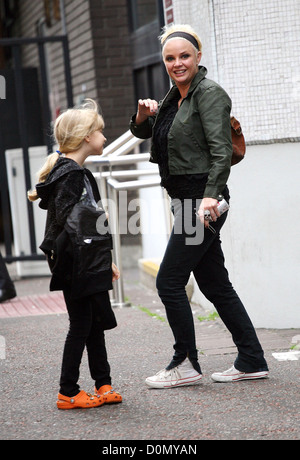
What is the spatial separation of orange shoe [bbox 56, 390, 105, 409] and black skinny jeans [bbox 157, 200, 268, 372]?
55 cm

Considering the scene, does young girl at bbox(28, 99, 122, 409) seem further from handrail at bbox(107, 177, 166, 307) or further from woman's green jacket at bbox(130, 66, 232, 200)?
handrail at bbox(107, 177, 166, 307)

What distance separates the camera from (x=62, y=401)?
4293 millimetres

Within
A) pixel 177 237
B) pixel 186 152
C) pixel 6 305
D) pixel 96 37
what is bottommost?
pixel 6 305

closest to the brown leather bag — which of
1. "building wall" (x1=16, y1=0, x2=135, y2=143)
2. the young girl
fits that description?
the young girl

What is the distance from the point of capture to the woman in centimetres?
432

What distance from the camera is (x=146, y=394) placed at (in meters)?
4.53

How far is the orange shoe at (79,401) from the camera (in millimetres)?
4273

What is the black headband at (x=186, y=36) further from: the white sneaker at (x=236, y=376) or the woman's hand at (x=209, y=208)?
the white sneaker at (x=236, y=376)

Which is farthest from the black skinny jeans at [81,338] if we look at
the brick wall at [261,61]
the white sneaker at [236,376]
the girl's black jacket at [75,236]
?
the brick wall at [261,61]

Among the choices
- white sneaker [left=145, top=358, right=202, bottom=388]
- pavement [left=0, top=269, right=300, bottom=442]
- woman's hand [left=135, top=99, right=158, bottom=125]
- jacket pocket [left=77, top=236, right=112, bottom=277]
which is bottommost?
pavement [left=0, top=269, right=300, bottom=442]

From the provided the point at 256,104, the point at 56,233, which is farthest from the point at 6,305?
the point at 56,233

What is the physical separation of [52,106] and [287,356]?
26.9 ft

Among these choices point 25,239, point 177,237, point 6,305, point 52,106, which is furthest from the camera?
point 52,106
